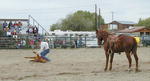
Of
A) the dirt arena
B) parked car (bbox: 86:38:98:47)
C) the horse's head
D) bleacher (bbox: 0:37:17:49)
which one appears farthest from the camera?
parked car (bbox: 86:38:98:47)

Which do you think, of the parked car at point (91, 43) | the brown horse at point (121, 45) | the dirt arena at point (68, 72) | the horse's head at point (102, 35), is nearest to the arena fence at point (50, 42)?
the parked car at point (91, 43)

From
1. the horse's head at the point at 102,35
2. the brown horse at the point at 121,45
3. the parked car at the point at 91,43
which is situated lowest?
the parked car at the point at 91,43

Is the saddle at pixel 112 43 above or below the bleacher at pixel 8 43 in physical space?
above

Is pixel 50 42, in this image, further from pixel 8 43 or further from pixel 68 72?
pixel 68 72

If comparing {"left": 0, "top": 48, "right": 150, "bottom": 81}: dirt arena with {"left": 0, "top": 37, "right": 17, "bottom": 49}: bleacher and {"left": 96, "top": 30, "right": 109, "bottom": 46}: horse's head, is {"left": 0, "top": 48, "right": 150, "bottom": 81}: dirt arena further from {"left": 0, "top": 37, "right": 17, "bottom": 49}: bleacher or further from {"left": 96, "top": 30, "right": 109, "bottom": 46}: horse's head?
{"left": 0, "top": 37, "right": 17, "bottom": 49}: bleacher

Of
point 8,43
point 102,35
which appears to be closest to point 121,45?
point 102,35

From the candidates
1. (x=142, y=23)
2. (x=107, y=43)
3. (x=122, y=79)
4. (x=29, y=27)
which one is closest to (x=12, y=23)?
(x=29, y=27)

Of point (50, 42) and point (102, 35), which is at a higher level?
point (102, 35)

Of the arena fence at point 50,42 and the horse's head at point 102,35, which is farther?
the arena fence at point 50,42

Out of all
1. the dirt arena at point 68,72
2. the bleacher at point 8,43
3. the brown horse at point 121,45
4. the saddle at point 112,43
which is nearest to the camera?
the dirt arena at point 68,72

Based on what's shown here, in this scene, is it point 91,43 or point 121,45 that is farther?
point 91,43

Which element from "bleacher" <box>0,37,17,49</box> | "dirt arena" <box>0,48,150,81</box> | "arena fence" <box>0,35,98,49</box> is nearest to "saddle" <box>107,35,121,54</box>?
"dirt arena" <box>0,48,150,81</box>

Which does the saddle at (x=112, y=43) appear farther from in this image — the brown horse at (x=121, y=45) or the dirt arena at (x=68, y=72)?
the dirt arena at (x=68, y=72)

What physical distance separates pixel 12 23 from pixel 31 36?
166 inches
